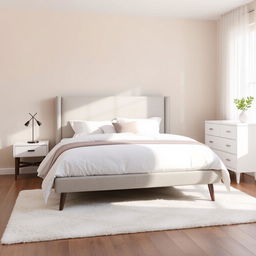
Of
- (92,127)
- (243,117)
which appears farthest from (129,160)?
(243,117)

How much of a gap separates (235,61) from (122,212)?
3229 mm

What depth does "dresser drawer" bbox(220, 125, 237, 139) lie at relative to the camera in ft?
14.9

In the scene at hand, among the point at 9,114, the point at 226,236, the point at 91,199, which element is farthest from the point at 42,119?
the point at 226,236

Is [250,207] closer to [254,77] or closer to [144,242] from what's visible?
[144,242]

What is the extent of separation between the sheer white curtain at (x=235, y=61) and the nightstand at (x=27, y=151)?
2.94 metres

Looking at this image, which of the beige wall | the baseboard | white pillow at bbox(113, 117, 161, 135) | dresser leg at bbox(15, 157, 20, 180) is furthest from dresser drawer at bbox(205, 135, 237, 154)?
dresser leg at bbox(15, 157, 20, 180)

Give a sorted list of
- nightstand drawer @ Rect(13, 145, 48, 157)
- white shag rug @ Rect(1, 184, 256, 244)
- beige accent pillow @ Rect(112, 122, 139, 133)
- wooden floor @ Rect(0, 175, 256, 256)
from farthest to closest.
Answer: nightstand drawer @ Rect(13, 145, 48, 157) < beige accent pillow @ Rect(112, 122, 139, 133) < white shag rug @ Rect(1, 184, 256, 244) < wooden floor @ Rect(0, 175, 256, 256)

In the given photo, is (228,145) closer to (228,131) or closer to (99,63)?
(228,131)

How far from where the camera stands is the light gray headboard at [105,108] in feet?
17.0

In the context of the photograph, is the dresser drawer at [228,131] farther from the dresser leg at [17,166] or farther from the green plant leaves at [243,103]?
the dresser leg at [17,166]

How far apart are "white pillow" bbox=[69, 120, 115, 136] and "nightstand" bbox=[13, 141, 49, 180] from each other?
1.69 feet

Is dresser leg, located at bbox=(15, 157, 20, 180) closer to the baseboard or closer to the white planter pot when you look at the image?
the baseboard

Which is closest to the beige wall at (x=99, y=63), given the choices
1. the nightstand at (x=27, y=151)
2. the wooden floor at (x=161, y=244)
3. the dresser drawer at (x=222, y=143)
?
the nightstand at (x=27, y=151)

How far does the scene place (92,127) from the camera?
4.95 m
